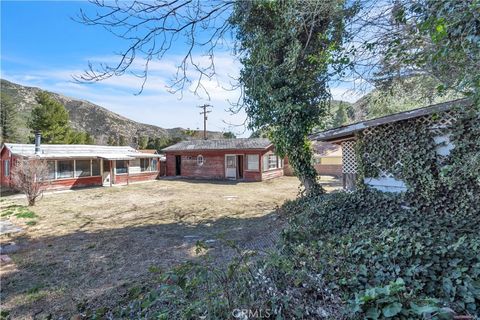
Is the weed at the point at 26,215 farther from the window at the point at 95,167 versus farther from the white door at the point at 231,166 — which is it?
the white door at the point at 231,166

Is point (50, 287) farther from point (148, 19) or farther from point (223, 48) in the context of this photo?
point (223, 48)

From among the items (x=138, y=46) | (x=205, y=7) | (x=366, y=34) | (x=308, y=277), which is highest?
(x=366, y=34)

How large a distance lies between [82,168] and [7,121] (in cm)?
1788

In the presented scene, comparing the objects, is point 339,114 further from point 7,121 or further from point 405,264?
point 7,121

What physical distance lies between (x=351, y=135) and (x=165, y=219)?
6275mm

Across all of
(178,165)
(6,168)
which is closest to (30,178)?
(6,168)

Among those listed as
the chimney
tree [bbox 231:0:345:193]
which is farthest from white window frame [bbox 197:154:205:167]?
tree [bbox 231:0:345:193]

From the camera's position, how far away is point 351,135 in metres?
7.04

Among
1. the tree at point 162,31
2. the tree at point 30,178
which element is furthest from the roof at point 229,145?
the tree at point 162,31

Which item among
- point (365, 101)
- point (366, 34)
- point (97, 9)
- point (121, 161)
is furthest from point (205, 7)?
point (121, 161)

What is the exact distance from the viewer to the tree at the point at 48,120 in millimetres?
23203

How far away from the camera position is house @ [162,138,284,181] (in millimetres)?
18453

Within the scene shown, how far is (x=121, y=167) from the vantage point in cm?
1781

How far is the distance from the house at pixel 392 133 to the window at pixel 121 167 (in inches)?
581
